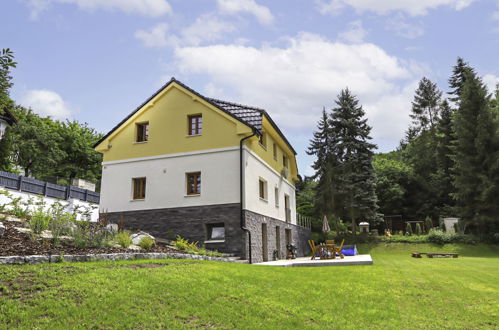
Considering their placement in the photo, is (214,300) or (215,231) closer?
(214,300)

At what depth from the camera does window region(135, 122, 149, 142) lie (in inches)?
732

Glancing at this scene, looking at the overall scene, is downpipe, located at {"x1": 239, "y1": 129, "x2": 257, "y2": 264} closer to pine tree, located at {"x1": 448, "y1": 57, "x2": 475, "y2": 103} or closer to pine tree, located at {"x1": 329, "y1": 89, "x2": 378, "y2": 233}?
pine tree, located at {"x1": 329, "y1": 89, "x2": 378, "y2": 233}

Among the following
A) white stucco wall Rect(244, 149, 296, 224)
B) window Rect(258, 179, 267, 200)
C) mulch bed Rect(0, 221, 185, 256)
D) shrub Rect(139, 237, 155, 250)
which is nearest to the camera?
mulch bed Rect(0, 221, 185, 256)

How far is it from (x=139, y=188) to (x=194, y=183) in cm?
302

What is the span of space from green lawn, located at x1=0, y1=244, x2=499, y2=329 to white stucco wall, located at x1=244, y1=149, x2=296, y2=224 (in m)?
8.23

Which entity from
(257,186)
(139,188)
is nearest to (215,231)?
(257,186)

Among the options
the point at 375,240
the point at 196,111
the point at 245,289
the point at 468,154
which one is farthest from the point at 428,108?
the point at 245,289

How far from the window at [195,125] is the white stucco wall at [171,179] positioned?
1.22 m

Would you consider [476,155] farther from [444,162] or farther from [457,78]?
[457,78]

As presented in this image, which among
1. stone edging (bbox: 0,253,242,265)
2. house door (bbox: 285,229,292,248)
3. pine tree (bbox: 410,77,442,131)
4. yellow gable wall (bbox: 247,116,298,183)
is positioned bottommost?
stone edging (bbox: 0,253,242,265)

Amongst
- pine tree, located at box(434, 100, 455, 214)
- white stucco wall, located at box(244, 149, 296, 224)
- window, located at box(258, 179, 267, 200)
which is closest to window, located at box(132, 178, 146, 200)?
white stucco wall, located at box(244, 149, 296, 224)

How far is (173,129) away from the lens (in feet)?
58.0

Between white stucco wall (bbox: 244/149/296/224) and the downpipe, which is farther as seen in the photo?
white stucco wall (bbox: 244/149/296/224)

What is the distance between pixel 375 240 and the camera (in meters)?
29.4
